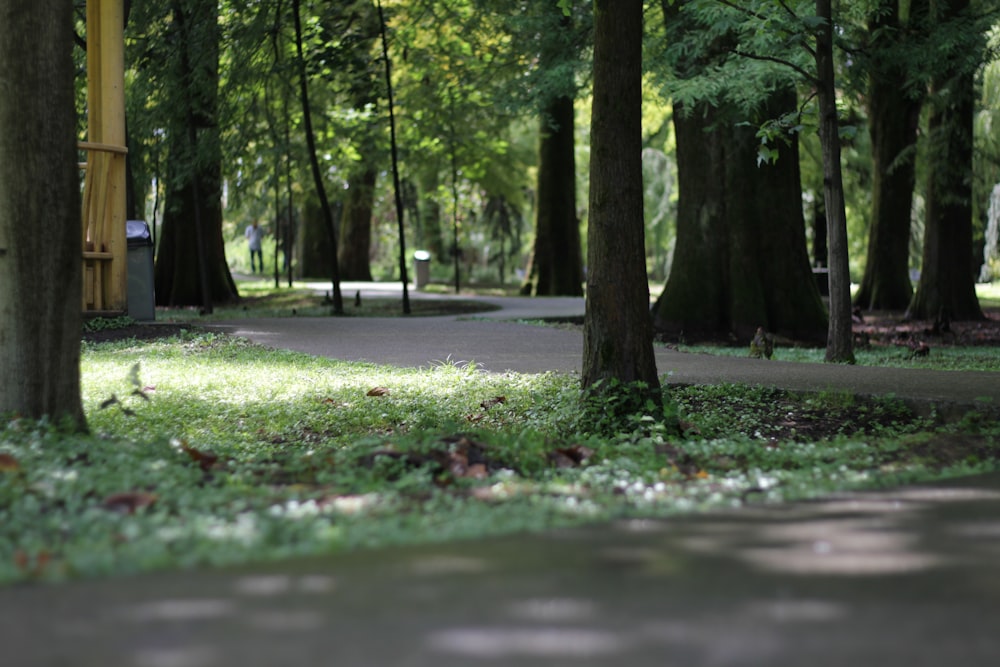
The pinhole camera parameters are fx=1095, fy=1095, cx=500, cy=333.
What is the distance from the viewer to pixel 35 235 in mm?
6574

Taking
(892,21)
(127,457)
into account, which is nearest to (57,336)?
(127,457)

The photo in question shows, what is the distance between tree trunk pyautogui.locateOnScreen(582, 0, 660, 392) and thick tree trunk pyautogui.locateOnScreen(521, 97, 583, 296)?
20732 millimetres

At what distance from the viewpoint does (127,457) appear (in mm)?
5461

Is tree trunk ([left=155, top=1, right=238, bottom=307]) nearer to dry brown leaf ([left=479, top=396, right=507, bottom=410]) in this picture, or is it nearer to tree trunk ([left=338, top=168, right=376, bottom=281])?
tree trunk ([left=338, top=168, right=376, bottom=281])

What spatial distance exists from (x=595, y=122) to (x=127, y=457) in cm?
394

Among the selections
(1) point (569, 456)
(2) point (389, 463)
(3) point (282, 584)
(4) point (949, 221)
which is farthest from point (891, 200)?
(3) point (282, 584)

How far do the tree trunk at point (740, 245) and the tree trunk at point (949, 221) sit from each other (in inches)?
242

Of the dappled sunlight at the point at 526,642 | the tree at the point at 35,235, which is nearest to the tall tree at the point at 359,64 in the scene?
the tree at the point at 35,235

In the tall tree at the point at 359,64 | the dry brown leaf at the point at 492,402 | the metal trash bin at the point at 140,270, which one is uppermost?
the tall tree at the point at 359,64

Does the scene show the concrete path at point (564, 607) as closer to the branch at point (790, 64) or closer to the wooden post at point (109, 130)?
the branch at point (790, 64)

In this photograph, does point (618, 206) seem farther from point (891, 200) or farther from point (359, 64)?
point (891, 200)

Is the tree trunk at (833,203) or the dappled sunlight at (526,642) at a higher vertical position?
the tree trunk at (833,203)

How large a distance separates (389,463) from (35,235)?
110 inches

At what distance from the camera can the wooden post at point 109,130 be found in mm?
11734
